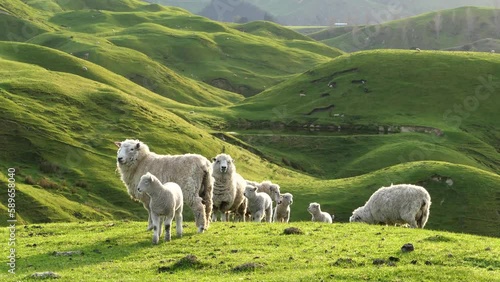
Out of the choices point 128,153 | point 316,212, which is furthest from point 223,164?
point 316,212

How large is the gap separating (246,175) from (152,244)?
1781 inches

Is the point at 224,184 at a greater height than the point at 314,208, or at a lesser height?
greater

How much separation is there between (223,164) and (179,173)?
14.6ft

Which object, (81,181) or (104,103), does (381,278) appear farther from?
(104,103)

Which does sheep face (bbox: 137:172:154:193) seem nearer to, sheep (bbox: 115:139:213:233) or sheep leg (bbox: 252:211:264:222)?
sheep (bbox: 115:139:213:233)

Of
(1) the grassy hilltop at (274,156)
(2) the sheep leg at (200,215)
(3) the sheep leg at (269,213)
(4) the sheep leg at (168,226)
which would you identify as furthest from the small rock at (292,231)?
(3) the sheep leg at (269,213)

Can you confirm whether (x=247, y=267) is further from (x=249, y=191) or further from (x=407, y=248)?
(x=249, y=191)

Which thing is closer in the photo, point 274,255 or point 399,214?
point 274,255

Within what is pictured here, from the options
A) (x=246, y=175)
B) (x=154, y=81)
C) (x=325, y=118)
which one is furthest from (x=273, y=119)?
(x=246, y=175)

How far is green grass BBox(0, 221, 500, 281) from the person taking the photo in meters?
16.9

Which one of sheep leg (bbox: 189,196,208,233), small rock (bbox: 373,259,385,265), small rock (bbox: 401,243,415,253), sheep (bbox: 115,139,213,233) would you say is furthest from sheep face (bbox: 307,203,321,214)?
small rock (bbox: 373,259,385,265)

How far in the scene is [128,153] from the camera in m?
25.5

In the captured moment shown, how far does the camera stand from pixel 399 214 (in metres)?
29.4

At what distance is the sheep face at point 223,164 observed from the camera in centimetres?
2892
